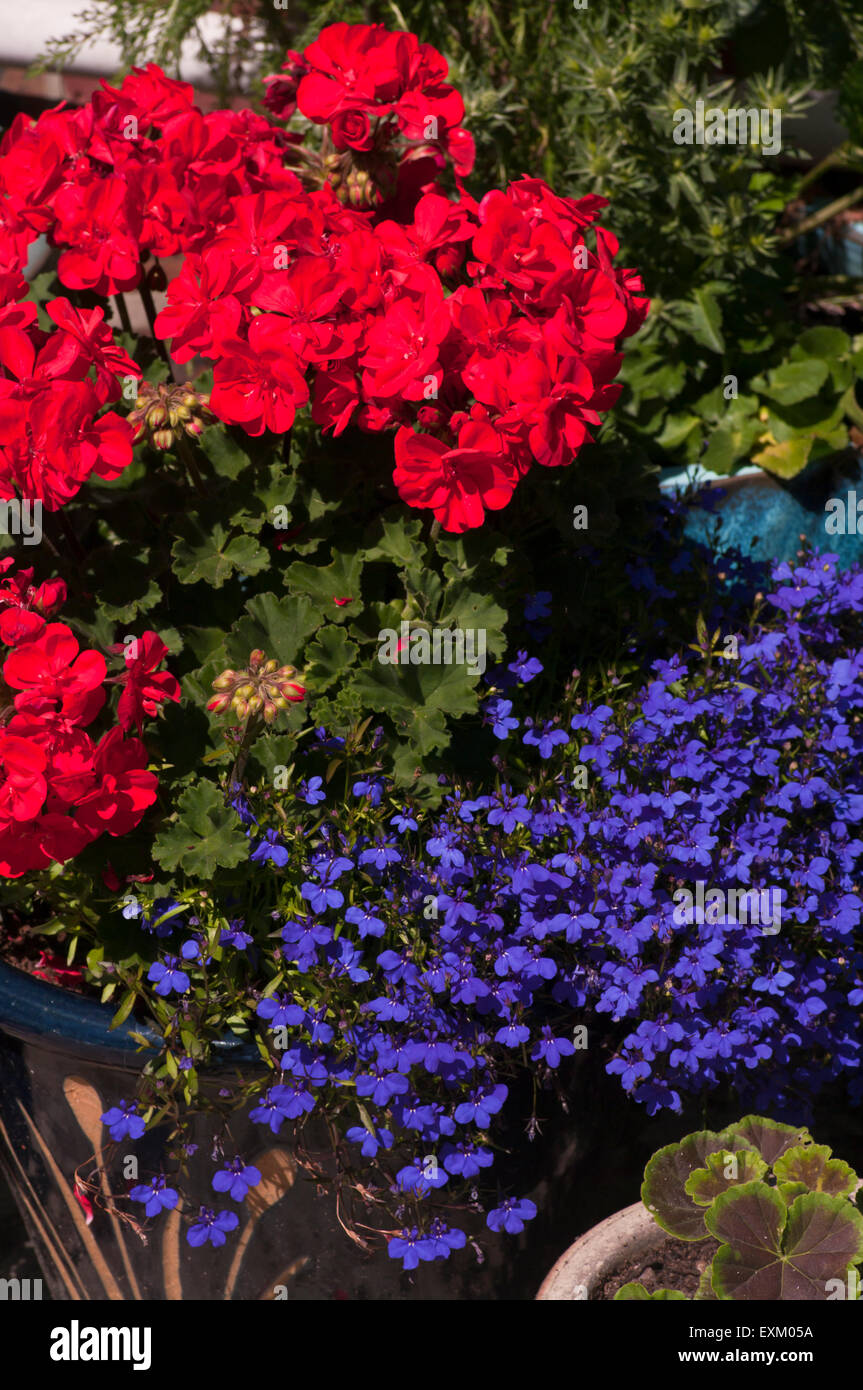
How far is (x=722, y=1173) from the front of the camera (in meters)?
1.74

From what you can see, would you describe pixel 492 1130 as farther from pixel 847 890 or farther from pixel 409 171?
pixel 409 171

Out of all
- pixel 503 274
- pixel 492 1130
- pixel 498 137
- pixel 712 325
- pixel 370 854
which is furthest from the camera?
pixel 498 137

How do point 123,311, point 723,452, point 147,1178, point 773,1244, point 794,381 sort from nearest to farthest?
point 773,1244 → point 147,1178 → point 123,311 → point 723,452 → point 794,381

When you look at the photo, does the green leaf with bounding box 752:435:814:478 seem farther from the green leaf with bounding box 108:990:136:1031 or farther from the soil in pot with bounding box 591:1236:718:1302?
the green leaf with bounding box 108:990:136:1031

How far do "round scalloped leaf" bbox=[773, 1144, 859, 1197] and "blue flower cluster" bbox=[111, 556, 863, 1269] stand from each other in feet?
0.53

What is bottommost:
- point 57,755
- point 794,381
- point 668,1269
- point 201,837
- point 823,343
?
point 668,1269

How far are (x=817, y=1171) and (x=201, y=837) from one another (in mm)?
980

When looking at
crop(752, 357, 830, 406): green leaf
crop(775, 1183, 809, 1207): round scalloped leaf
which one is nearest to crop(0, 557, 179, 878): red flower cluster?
crop(775, 1183, 809, 1207): round scalloped leaf

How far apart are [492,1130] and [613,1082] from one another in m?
0.22

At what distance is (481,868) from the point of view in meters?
1.87

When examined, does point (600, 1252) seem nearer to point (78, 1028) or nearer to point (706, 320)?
point (78, 1028)

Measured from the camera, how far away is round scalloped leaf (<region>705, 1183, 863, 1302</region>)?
164cm

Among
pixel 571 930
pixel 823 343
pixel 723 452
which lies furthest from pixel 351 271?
pixel 823 343
